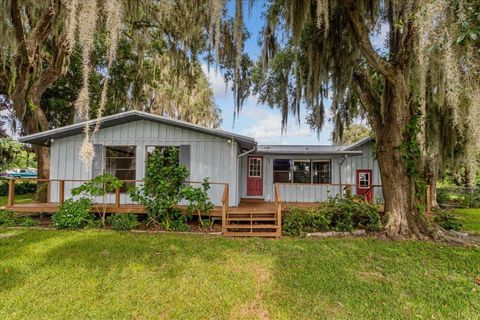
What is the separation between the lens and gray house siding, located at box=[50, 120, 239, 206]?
7797 mm

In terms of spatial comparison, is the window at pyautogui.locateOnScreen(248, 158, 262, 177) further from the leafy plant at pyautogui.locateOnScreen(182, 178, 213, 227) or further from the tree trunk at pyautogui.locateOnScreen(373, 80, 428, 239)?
the tree trunk at pyautogui.locateOnScreen(373, 80, 428, 239)

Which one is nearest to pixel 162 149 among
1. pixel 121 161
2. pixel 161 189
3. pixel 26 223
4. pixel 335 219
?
pixel 121 161

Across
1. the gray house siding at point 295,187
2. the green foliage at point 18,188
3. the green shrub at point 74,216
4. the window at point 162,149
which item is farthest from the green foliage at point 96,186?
the green foliage at point 18,188

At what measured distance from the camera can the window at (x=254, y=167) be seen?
1152 cm

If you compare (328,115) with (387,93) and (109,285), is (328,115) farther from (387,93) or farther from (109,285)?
(109,285)

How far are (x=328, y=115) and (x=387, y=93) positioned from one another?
320 cm

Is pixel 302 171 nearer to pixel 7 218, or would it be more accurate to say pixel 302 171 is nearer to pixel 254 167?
pixel 254 167

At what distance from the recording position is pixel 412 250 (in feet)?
17.0

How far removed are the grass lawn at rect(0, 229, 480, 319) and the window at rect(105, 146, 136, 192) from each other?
2666 millimetres

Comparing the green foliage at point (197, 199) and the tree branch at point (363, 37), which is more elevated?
the tree branch at point (363, 37)

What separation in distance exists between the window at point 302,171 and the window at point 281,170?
283 mm

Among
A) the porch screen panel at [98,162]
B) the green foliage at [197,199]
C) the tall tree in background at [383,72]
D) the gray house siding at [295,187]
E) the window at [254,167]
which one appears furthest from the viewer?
the window at [254,167]

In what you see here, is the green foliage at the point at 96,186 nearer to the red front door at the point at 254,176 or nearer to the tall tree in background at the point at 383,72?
the tall tree in background at the point at 383,72

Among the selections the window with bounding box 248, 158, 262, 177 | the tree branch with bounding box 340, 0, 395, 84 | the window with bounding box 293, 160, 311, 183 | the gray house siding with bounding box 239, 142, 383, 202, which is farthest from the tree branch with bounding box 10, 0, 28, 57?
the window with bounding box 293, 160, 311, 183
